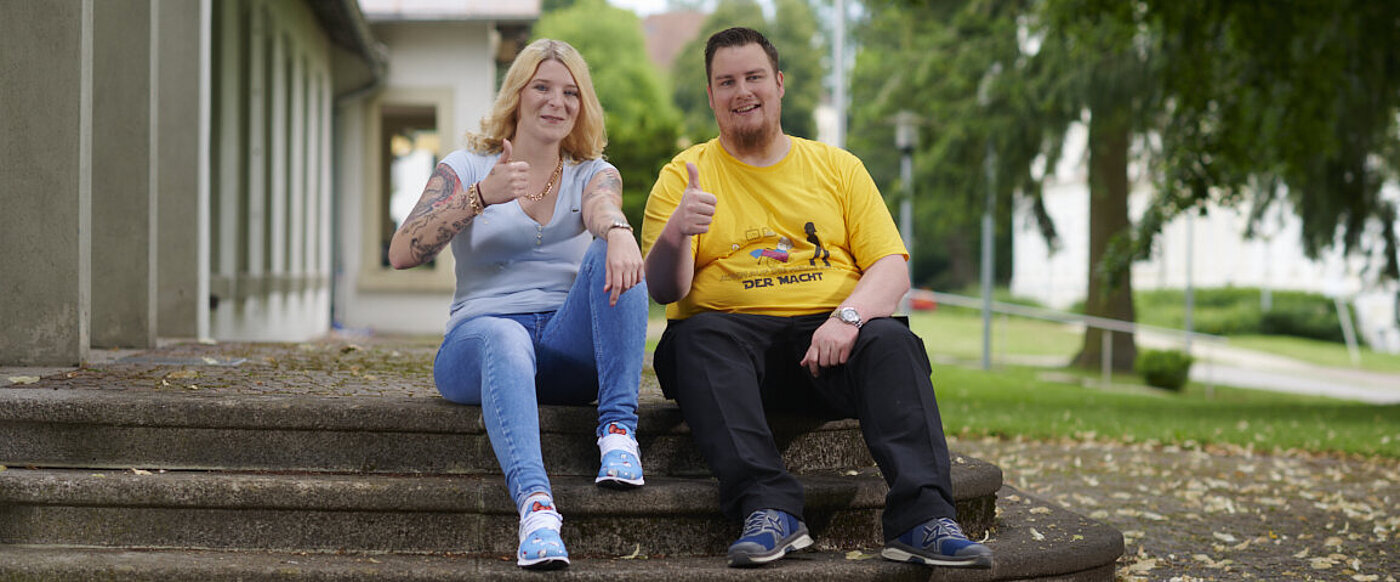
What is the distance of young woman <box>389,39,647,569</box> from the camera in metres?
3.62

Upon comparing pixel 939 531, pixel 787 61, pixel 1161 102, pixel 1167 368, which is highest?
pixel 787 61

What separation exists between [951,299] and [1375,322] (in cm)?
2034

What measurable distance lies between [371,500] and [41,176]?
7.58 ft

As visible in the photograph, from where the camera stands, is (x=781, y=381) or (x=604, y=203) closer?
(x=604, y=203)

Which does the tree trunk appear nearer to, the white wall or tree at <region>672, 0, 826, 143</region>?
the white wall

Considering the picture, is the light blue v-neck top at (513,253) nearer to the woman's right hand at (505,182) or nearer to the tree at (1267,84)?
the woman's right hand at (505,182)

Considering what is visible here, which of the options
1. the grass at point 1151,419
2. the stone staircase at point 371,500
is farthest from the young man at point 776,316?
the grass at point 1151,419

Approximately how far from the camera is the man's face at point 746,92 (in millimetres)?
4035

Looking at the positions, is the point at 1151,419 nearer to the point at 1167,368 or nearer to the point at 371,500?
the point at 1167,368

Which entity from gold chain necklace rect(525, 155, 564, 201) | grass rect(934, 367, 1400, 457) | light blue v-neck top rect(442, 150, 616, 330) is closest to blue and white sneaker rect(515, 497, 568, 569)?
light blue v-neck top rect(442, 150, 616, 330)

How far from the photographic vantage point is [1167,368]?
17.3m

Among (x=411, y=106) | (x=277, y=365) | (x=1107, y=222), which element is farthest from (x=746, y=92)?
(x=1107, y=222)

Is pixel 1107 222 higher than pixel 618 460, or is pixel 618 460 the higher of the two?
pixel 1107 222

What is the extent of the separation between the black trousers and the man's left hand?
4cm
